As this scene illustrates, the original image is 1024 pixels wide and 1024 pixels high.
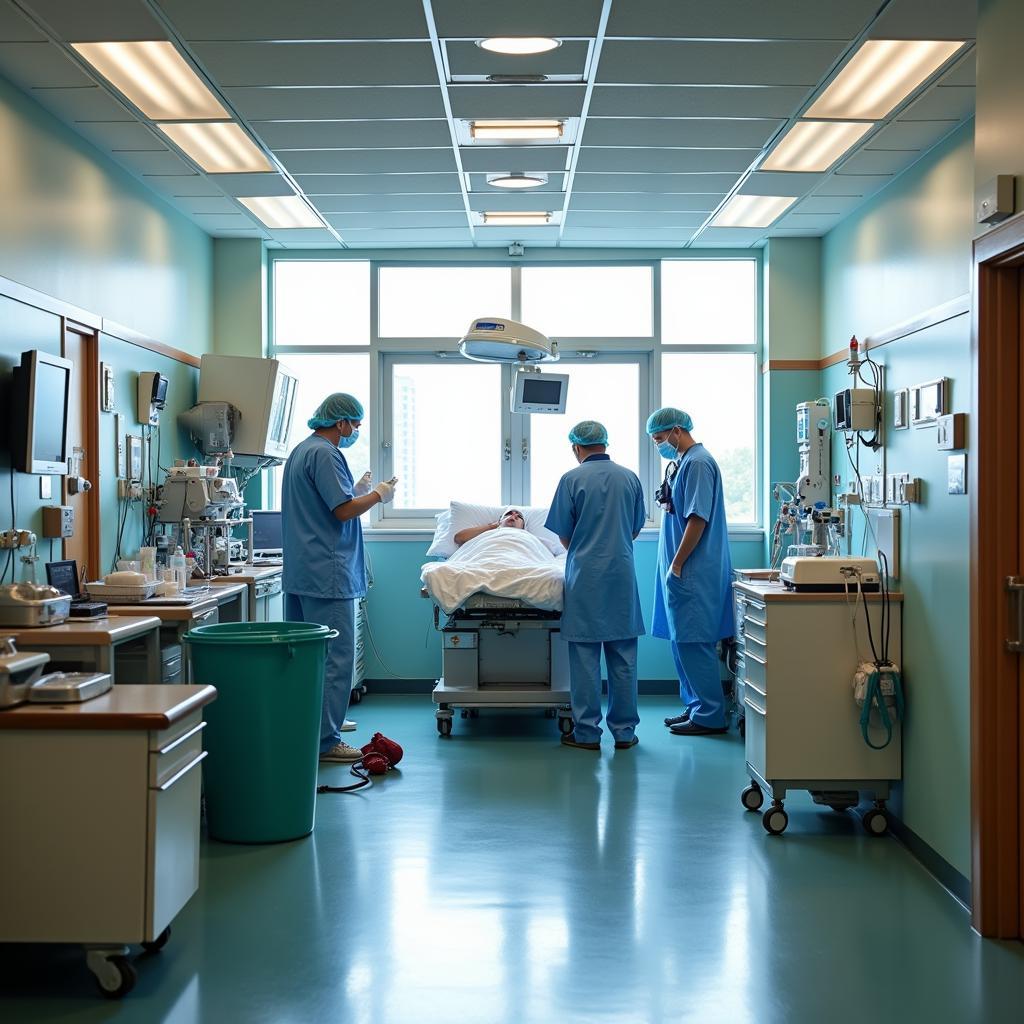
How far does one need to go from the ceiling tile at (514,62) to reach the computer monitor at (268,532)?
3210mm

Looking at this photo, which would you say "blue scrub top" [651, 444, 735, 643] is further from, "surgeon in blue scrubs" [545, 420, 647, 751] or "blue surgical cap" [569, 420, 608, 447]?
"blue surgical cap" [569, 420, 608, 447]

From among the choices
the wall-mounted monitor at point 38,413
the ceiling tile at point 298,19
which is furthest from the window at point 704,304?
the wall-mounted monitor at point 38,413

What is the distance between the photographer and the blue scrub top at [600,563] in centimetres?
548

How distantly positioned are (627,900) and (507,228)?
14.4ft

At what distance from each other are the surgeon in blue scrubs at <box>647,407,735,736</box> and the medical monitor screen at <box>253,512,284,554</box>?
7.78ft

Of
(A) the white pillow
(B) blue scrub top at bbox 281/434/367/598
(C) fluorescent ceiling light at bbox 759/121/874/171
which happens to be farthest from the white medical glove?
(C) fluorescent ceiling light at bbox 759/121/874/171

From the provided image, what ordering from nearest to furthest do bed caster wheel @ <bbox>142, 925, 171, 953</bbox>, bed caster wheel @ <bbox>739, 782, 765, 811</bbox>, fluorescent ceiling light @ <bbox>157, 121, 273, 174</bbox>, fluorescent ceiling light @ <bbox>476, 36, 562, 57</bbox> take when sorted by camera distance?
bed caster wheel @ <bbox>142, 925, 171, 953</bbox> < fluorescent ceiling light @ <bbox>476, 36, 562, 57</bbox> < bed caster wheel @ <bbox>739, 782, 765, 811</bbox> < fluorescent ceiling light @ <bbox>157, 121, 273, 174</bbox>

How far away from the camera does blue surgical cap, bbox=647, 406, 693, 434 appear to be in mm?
6043

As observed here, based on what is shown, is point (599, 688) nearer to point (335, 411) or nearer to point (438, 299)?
point (335, 411)

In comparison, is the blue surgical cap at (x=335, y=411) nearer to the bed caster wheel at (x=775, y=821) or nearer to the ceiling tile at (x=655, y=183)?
the ceiling tile at (x=655, y=183)

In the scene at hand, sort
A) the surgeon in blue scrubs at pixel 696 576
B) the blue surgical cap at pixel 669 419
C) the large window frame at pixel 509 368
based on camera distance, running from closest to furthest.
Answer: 1. the surgeon in blue scrubs at pixel 696 576
2. the blue surgical cap at pixel 669 419
3. the large window frame at pixel 509 368

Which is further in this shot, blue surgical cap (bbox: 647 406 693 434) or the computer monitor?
the computer monitor

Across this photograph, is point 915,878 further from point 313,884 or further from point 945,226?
point 945,226

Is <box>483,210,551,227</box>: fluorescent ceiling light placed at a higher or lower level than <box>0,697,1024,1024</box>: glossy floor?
higher
